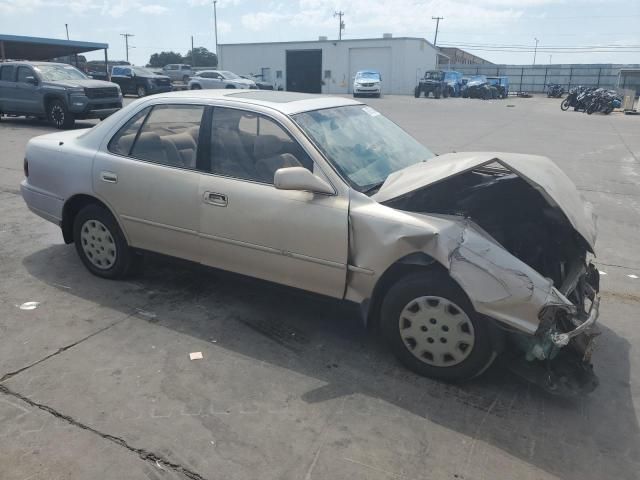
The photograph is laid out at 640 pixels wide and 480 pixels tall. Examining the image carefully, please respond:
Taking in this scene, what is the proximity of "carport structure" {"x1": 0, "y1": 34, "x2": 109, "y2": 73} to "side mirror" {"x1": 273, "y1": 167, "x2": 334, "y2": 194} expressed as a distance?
27424 millimetres

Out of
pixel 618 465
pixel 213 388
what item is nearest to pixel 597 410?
pixel 618 465

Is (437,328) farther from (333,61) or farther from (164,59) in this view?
(164,59)

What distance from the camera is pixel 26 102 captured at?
612 inches

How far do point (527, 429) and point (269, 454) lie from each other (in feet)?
4.57

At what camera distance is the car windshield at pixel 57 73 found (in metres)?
15.3

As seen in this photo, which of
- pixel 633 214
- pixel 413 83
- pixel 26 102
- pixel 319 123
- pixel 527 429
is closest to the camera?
pixel 527 429

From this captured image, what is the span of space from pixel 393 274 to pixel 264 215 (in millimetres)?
940

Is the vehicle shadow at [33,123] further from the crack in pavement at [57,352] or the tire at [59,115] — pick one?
the crack in pavement at [57,352]

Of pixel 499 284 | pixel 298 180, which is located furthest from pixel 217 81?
pixel 499 284

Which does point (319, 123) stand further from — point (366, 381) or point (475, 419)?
point (475, 419)

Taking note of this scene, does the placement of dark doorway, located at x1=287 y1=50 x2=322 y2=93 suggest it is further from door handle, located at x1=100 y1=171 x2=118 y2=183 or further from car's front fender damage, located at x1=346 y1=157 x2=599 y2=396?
car's front fender damage, located at x1=346 y1=157 x2=599 y2=396

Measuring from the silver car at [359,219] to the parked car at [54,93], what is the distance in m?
11.6

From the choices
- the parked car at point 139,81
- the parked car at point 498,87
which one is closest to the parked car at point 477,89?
the parked car at point 498,87

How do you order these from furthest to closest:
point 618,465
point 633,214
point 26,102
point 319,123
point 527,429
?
point 26,102 → point 633,214 → point 319,123 → point 527,429 → point 618,465
